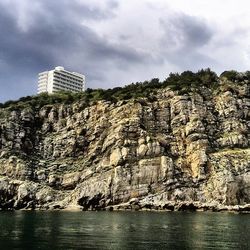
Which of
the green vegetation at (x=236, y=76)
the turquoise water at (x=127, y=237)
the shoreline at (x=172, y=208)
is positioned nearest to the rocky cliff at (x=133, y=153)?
the shoreline at (x=172, y=208)

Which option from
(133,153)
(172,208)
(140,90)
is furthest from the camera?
(140,90)

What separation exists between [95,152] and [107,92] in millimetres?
34937

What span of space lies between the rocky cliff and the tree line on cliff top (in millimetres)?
3497

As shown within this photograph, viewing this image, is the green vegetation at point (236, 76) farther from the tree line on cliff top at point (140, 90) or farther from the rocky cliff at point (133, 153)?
the rocky cliff at point (133, 153)

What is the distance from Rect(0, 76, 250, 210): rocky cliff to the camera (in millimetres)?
126000

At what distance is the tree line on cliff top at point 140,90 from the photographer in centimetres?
16300

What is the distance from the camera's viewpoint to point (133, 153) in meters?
136

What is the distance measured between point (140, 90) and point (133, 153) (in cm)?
3786

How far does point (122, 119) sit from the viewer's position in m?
150

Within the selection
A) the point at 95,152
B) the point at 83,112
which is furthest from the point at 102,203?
the point at 83,112

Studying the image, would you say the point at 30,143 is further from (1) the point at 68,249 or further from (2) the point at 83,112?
(1) the point at 68,249

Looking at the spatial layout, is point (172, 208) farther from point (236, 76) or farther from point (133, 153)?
point (236, 76)

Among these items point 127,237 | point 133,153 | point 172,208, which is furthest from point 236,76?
A: point 127,237

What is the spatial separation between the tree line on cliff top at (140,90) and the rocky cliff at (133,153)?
138 inches
